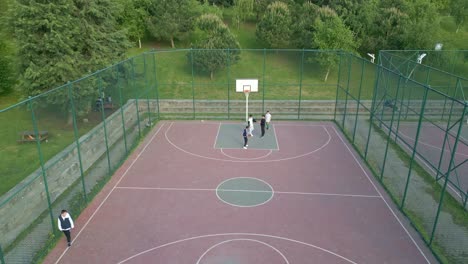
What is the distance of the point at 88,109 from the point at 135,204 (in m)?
4.96

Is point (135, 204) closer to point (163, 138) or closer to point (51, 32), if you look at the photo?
point (163, 138)

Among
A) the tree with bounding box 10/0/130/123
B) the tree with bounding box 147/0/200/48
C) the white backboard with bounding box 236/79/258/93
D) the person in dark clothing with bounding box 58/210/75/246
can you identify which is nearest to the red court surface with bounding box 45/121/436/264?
the person in dark clothing with bounding box 58/210/75/246

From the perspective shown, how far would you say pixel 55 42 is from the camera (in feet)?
53.2

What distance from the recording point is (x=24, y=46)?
1605 centimetres

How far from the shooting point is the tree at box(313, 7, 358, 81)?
25.2 meters

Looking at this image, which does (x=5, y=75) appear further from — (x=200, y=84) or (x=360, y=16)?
(x=360, y=16)

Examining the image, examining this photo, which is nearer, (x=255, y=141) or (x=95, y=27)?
(x=255, y=141)

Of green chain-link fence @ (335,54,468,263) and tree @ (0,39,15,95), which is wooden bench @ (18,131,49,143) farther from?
green chain-link fence @ (335,54,468,263)

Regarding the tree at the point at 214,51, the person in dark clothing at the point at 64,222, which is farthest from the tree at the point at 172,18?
the person in dark clothing at the point at 64,222

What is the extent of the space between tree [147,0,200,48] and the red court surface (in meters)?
19.1

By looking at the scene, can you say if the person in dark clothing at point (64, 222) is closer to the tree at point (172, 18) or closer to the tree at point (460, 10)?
the tree at point (172, 18)

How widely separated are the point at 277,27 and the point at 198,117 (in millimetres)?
12852

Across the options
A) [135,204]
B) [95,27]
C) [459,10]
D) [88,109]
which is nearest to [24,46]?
[95,27]

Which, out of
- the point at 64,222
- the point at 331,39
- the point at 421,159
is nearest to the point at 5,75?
the point at 64,222
